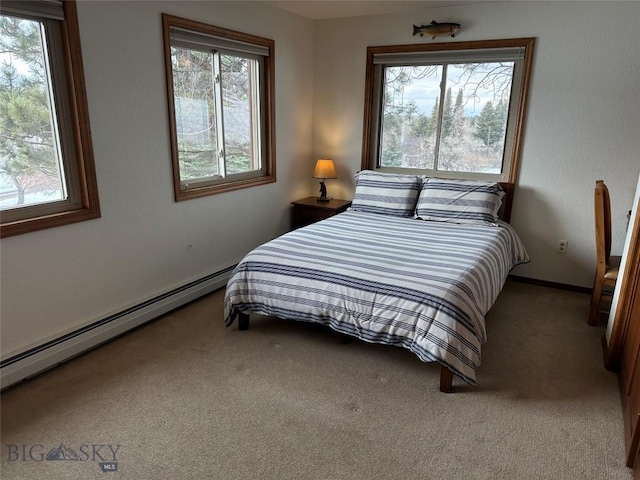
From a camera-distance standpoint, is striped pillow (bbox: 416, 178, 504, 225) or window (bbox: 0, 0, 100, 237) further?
striped pillow (bbox: 416, 178, 504, 225)

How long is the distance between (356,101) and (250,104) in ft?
3.52

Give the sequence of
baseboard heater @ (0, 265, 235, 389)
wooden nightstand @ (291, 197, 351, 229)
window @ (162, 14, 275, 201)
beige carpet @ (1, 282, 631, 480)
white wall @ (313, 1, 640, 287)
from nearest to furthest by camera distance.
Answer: beige carpet @ (1, 282, 631, 480) → baseboard heater @ (0, 265, 235, 389) → window @ (162, 14, 275, 201) → white wall @ (313, 1, 640, 287) → wooden nightstand @ (291, 197, 351, 229)

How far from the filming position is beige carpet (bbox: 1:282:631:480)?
5.86ft

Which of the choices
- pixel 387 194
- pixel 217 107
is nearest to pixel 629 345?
pixel 387 194

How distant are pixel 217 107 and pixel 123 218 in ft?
4.05

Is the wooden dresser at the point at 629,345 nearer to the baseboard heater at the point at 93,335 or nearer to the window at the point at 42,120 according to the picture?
the baseboard heater at the point at 93,335

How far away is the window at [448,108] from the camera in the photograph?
363 centimetres

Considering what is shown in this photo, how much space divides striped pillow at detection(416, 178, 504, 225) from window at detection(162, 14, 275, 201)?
1468mm

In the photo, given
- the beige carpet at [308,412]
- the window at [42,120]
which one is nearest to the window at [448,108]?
the beige carpet at [308,412]

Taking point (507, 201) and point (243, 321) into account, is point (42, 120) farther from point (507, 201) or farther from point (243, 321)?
point (507, 201)

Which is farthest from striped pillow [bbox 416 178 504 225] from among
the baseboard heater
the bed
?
the baseboard heater

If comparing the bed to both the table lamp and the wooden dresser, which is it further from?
the table lamp

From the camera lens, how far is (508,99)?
3.67 metres

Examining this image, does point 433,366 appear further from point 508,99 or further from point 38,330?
point 508,99
